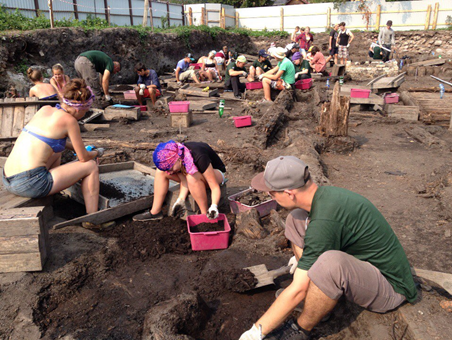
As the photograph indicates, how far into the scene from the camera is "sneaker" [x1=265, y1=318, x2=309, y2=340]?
2.30 m

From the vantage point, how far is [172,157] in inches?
146

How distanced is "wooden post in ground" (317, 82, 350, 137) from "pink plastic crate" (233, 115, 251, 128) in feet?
6.15

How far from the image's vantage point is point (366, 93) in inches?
396

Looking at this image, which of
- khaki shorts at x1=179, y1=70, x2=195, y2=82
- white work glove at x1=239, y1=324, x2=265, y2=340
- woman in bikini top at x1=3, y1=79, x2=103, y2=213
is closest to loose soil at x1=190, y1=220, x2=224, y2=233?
woman in bikini top at x1=3, y1=79, x2=103, y2=213

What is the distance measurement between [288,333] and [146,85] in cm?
954

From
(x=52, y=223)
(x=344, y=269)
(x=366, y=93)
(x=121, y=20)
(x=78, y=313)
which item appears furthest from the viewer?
(x=121, y=20)

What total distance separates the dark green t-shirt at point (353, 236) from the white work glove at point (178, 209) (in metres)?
2.16

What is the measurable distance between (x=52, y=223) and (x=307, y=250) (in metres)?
2.95

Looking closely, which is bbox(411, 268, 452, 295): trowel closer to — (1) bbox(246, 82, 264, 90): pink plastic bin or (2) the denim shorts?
(2) the denim shorts

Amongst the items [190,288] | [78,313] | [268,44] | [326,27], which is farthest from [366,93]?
[326,27]

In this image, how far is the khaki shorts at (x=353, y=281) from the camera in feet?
7.04

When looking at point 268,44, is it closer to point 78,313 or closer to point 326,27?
point 326,27

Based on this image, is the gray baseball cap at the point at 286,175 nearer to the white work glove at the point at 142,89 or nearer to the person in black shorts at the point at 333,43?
the white work glove at the point at 142,89

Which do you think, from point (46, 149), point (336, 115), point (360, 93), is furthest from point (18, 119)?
point (360, 93)
